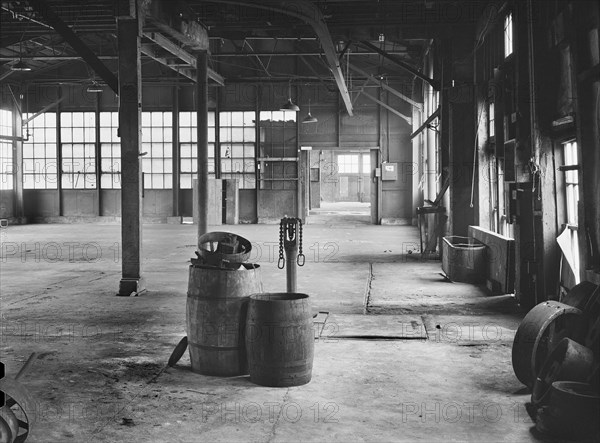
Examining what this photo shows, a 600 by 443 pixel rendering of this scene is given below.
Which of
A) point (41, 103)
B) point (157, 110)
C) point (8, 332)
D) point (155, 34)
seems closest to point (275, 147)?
point (157, 110)

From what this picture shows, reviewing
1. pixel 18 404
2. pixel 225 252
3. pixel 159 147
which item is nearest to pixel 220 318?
pixel 225 252

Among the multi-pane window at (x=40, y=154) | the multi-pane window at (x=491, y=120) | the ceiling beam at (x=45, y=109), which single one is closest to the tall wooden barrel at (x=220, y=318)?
the multi-pane window at (x=491, y=120)

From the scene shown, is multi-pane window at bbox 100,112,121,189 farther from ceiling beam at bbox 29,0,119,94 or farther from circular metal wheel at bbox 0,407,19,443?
circular metal wheel at bbox 0,407,19,443

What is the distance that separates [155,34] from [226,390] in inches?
352

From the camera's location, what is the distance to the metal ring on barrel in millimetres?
5480

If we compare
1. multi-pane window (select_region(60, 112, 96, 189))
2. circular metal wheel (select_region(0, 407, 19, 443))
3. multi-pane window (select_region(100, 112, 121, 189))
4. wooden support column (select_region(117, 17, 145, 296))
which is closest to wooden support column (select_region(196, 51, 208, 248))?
wooden support column (select_region(117, 17, 145, 296))

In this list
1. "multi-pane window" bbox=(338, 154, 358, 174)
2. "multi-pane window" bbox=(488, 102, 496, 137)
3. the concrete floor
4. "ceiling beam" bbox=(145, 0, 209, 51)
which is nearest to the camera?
the concrete floor

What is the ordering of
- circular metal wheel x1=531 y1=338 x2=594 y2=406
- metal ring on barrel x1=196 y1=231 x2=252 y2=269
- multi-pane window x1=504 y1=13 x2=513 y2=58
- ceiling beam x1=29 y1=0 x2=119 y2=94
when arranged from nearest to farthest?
circular metal wheel x1=531 y1=338 x2=594 y2=406
metal ring on barrel x1=196 y1=231 x2=252 y2=269
ceiling beam x1=29 y1=0 x2=119 y2=94
multi-pane window x1=504 y1=13 x2=513 y2=58

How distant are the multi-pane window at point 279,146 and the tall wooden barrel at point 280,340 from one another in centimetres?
1769

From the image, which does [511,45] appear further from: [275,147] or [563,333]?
[275,147]

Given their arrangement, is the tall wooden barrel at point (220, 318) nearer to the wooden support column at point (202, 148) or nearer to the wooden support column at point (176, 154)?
the wooden support column at point (202, 148)

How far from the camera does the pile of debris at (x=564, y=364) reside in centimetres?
385

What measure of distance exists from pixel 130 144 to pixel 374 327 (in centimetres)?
446

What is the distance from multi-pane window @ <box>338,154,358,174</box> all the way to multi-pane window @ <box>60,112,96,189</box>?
1819 cm
